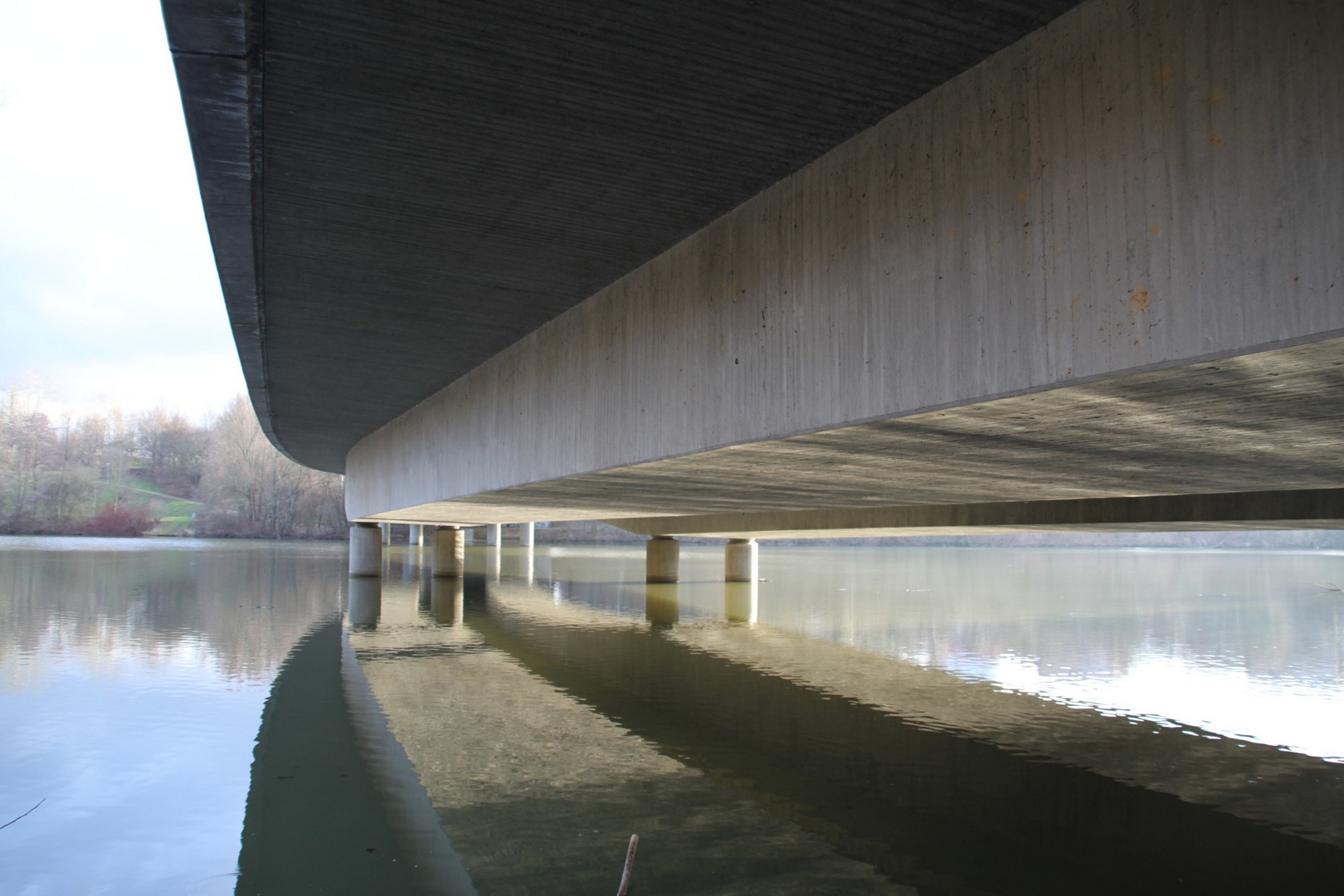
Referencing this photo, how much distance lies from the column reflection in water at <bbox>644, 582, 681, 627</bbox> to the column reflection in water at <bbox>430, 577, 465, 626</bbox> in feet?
17.4

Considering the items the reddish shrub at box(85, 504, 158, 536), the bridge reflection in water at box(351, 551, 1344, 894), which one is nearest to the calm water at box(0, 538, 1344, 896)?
the bridge reflection in water at box(351, 551, 1344, 894)

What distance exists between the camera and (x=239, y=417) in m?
105

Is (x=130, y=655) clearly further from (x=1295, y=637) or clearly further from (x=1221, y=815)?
(x=1295, y=637)

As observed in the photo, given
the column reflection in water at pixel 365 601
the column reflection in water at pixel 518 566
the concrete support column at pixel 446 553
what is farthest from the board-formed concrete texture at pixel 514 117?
the column reflection in water at pixel 518 566

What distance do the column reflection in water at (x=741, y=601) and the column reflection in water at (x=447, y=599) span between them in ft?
25.1

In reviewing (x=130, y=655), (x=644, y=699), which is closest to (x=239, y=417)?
(x=130, y=655)

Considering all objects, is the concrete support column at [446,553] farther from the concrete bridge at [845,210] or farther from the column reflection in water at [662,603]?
the concrete bridge at [845,210]

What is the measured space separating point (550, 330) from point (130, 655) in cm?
1132

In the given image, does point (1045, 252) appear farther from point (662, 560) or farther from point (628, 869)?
point (662, 560)

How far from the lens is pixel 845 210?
598cm

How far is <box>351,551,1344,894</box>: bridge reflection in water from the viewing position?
6805mm

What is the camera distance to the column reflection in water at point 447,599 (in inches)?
952

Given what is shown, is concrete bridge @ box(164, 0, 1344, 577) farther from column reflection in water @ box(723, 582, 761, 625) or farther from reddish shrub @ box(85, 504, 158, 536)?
reddish shrub @ box(85, 504, 158, 536)

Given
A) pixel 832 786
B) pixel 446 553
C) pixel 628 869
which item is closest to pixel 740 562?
pixel 446 553
